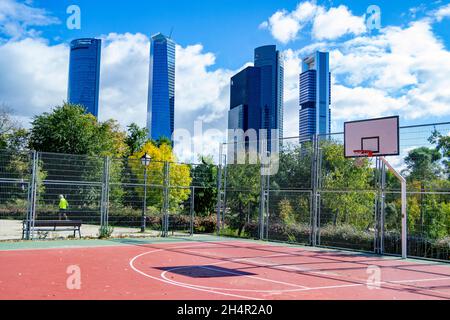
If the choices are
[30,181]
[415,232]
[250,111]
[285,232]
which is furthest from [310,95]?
[30,181]

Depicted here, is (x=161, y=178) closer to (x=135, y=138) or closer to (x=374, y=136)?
(x=374, y=136)

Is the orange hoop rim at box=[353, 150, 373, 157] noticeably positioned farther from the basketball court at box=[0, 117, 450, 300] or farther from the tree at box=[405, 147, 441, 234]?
the tree at box=[405, 147, 441, 234]

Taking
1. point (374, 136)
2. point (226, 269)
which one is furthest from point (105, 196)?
point (374, 136)

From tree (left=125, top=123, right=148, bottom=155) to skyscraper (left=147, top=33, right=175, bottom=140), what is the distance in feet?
6.62

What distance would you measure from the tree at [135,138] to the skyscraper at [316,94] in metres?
17.2

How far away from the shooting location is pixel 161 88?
6444 centimetres

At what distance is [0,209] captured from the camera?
59.0 ft

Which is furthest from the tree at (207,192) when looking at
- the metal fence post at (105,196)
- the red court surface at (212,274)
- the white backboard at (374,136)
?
the white backboard at (374,136)

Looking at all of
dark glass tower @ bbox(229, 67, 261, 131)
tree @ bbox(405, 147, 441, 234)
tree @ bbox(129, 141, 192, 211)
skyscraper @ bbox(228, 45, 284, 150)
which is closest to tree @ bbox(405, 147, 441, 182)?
tree @ bbox(405, 147, 441, 234)

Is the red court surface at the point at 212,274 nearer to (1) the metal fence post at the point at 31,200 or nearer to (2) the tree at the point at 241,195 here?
(1) the metal fence post at the point at 31,200

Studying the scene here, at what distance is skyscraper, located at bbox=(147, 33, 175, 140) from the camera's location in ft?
178

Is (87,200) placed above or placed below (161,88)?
below

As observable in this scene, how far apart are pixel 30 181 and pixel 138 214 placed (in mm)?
6592

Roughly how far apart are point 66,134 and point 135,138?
13.3m
